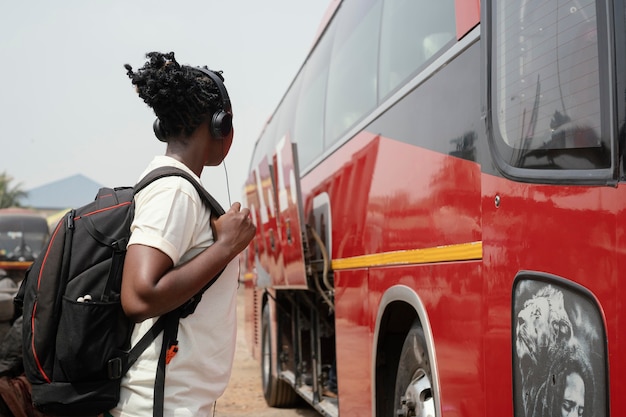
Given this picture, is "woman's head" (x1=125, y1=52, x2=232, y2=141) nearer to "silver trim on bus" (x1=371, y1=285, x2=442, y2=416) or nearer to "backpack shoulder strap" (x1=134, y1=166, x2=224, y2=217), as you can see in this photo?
"backpack shoulder strap" (x1=134, y1=166, x2=224, y2=217)

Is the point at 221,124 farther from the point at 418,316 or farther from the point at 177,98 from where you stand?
the point at 418,316

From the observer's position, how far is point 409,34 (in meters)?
4.25

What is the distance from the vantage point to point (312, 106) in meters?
7.16

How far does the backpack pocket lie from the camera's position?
2.20 meters

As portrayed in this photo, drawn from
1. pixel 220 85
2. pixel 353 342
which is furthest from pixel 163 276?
pixel 353 342

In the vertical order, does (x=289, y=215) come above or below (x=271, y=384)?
above

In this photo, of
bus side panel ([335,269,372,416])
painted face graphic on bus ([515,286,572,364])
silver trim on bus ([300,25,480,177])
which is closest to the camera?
painted face graphic on bus ([515,286,572,364])

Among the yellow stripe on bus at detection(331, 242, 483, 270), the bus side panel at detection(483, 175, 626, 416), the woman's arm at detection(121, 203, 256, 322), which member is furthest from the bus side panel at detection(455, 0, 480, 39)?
the woman's arm at detection(121, 203, 256, 322)

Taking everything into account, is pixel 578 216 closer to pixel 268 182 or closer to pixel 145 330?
pixel 145 330

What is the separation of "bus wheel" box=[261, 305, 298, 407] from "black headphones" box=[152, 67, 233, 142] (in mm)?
7036

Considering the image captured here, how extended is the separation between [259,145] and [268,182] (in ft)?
15.0

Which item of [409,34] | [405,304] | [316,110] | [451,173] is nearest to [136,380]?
[451,173]

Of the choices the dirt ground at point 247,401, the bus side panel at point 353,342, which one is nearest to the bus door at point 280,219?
the bus side panel at point 353,342

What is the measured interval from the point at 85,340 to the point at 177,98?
2.42 ft
